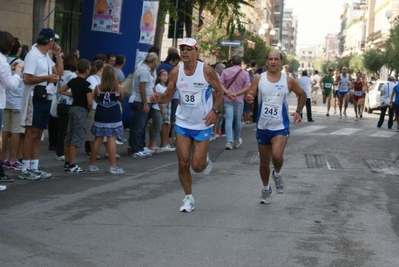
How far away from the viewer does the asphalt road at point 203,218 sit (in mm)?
6688

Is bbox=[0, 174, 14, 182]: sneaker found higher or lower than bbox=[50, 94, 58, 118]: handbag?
lower

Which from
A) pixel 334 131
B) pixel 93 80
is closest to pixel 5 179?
pixel 93 80

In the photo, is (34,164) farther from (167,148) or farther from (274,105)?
(167,148)

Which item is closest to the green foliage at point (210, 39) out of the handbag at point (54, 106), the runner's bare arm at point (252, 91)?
the handbag at point (54, 106)

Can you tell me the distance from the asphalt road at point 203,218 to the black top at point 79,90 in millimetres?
1052

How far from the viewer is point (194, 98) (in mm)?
9094

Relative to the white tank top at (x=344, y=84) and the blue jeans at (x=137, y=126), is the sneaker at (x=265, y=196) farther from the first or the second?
the white tank top at (x=344, y=84)

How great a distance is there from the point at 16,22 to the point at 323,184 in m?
11.8

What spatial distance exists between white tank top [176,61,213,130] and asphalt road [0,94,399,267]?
0.93 metres

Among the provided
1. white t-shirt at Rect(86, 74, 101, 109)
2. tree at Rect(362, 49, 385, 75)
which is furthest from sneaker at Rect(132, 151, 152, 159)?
tree at Rect(362, 49, 385, 75)

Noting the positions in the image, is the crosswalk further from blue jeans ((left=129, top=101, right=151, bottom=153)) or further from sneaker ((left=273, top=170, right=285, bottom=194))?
sneaker ((left=273, top=170, right=285, bottom=194))

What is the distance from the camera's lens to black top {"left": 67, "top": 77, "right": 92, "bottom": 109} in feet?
40.4

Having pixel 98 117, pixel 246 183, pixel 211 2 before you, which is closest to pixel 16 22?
pixel 211 2

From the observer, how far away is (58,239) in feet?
23.4
